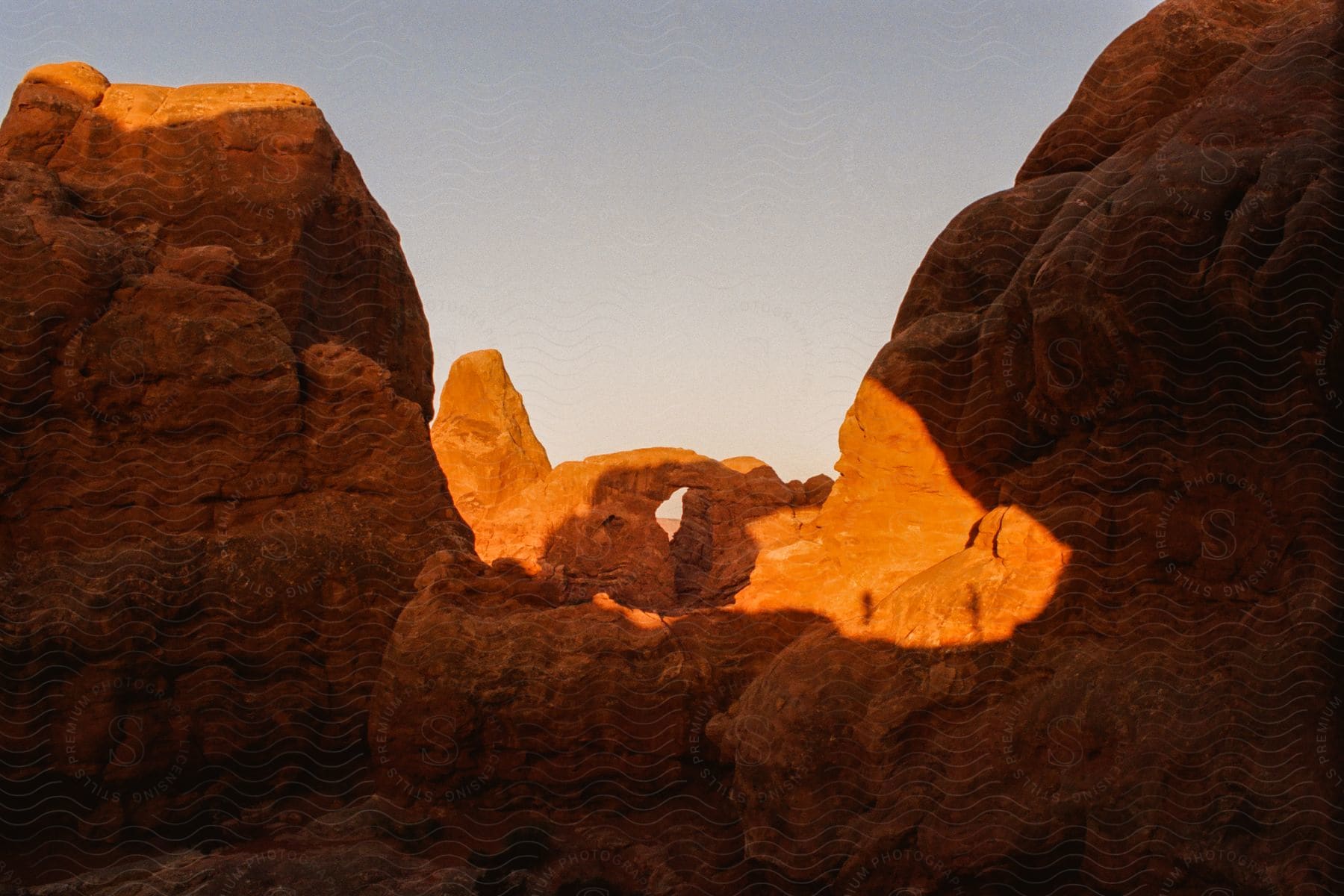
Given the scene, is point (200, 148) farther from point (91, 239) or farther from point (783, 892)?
point (783, 892)

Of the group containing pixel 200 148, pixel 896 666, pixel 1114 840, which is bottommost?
pixel 1114 840

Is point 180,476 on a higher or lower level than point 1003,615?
higher

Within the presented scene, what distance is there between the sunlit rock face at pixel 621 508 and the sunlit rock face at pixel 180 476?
306 inches

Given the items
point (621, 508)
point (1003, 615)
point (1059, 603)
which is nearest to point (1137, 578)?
point (1059, 603)

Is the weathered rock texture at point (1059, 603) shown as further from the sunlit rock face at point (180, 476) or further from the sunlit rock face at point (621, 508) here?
the sunlit rock face at point (621, 508)

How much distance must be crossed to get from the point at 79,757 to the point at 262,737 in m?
1.18

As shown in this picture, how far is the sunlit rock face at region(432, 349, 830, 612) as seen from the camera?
1741 cm

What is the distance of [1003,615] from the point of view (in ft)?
22.6

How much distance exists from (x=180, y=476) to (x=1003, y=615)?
234 inches

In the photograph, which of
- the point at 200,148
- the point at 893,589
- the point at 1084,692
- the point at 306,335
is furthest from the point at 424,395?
the point at 1084,692

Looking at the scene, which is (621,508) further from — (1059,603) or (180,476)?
(1059,603)

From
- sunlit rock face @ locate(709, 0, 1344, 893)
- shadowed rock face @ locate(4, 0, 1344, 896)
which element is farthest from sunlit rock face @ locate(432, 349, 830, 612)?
sunlit rock face @ locate(709, 0, 1344, 893)

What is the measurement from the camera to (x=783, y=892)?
691 cm

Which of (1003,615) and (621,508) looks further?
(621,508)
